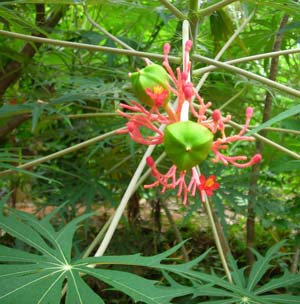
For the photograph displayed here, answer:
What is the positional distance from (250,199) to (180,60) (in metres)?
0.96

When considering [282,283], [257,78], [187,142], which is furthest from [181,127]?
[282,283]

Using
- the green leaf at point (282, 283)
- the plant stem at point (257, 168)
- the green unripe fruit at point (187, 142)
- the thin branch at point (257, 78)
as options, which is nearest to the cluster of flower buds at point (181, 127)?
the green unripe fruit at point (187, 142)

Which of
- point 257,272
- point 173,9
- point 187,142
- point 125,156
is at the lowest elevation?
point 257,272

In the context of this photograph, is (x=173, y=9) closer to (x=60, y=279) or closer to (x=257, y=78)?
(x=257, y=78)

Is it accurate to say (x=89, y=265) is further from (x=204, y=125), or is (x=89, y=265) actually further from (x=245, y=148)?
(x=245, y=148)

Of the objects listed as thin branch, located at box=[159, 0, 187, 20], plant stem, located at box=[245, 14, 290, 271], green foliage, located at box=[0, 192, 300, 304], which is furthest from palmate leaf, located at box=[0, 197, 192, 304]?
plant stem, located at box=[245, 14, 290, 271]

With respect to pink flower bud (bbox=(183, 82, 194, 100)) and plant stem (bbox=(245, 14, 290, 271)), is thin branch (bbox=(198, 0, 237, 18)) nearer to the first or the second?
pink flower bud (bbox=(183, 82, 194, 100))

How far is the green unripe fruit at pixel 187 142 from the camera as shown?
648mm

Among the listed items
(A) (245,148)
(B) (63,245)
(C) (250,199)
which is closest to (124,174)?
(C) (250,199)

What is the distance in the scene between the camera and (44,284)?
0.85 m

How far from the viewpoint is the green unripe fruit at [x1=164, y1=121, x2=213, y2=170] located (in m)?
0.65

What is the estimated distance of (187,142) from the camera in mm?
647

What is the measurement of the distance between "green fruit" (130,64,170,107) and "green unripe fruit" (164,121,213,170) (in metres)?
0.08

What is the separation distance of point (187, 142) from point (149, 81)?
0.44 ft
